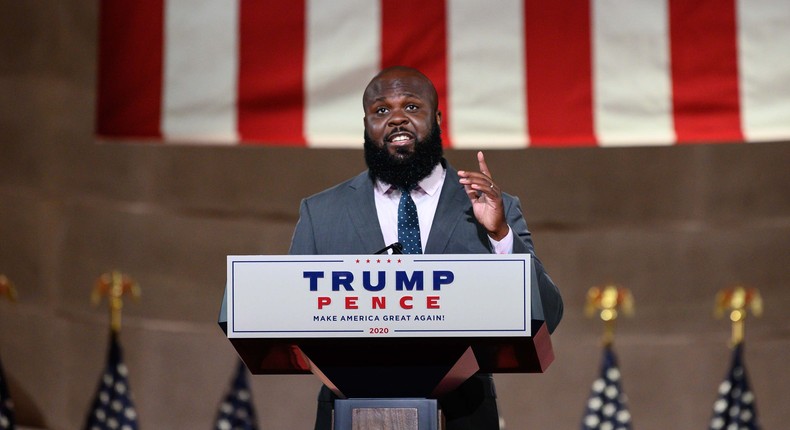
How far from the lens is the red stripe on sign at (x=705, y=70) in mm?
6527

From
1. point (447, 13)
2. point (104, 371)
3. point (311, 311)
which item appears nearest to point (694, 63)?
point (447, 13)

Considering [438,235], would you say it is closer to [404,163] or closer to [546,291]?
[404,163]

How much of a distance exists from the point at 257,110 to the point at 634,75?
190cm

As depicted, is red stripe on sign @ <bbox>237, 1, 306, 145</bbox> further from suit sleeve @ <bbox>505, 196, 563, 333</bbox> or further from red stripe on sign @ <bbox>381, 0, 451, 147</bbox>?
suit sleeve @ <bbox>505, 196, 563, 333</bbox>

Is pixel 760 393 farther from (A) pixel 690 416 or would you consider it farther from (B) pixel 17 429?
(B) pixel 17 429

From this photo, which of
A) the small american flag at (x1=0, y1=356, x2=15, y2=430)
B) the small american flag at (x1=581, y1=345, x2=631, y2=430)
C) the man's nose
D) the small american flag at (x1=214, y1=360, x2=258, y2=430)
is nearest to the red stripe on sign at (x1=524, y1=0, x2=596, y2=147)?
the small american flag at (x1=581, y1=345, x2=631, y2=430)

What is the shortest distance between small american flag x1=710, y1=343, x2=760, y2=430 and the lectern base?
471 centimetres

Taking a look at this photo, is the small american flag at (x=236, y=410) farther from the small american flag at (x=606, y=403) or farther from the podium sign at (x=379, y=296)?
the podium sign at (x=379, y=296)

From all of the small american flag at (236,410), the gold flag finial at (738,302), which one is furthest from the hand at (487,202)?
the gold flag finial at (738,302)

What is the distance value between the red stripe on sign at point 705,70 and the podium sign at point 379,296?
4259mm

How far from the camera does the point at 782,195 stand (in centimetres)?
759

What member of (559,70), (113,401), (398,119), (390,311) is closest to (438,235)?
(398,119)

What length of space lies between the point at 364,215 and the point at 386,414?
0.60m

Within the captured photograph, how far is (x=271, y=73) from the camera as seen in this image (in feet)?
22.3
